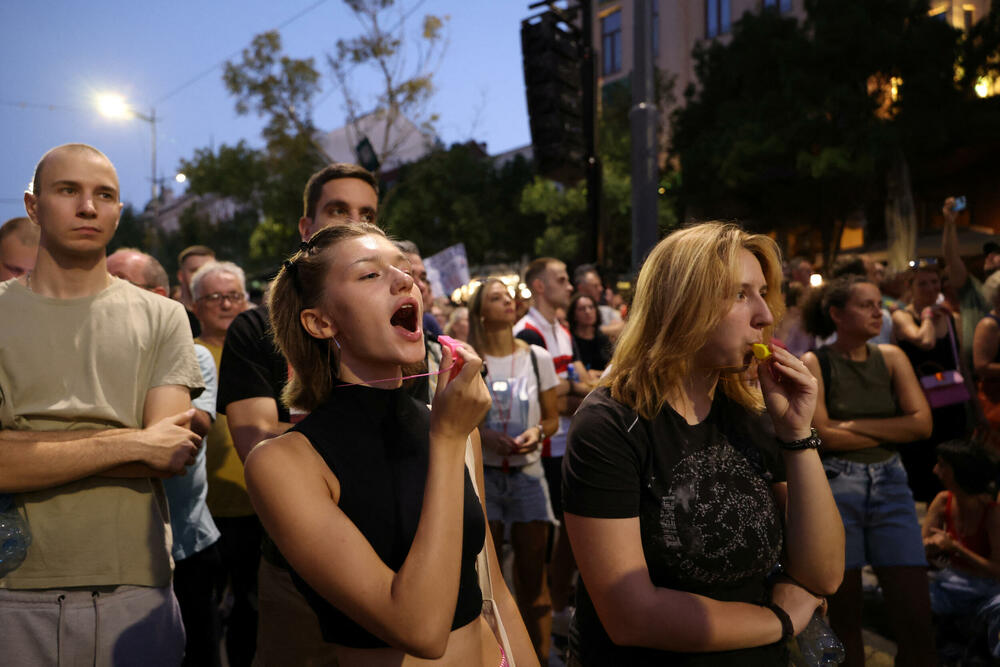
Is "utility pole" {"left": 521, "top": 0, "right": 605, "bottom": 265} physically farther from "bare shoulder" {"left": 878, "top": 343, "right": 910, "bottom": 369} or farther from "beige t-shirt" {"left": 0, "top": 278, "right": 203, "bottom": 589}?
"beige t-shirt" {"left": 0, "top": 278, "right": 203, "bottom": 589}

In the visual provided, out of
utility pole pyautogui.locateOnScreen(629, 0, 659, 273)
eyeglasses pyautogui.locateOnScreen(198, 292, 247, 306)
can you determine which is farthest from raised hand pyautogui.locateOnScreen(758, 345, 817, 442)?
utility pole pyautogui.locateOnScreen(629, 0, 659, 273)

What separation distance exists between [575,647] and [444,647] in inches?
31.8

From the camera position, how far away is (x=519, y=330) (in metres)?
5.51

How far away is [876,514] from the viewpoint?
3.44 metres

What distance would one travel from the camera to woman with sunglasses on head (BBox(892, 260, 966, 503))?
5863 millimetres

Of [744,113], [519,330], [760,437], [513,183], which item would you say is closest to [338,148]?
[513,183]

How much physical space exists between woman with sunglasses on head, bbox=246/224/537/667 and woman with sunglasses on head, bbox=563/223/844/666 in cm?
30

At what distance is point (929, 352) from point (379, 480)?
589cm

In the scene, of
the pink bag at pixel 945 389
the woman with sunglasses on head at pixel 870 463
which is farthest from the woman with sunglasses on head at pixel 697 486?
the pink bag at pixel 945 389

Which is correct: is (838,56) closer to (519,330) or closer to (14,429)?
(519,330)

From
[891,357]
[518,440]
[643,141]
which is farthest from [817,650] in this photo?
[643,141]

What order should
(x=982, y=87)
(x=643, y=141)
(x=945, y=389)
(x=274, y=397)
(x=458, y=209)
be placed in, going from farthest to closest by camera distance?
(x=458, y=209)
(x=982, y=87)
(x=643, y=141)
(x=945, y=389)
(x=274, y=397)

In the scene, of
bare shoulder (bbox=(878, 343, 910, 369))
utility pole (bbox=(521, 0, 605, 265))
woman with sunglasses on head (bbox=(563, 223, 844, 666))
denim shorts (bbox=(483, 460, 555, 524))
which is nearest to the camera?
woman with sunglasses on head (bbox=(563, 223, 844, 666))

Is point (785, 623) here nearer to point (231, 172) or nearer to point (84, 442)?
point (84, 442)
